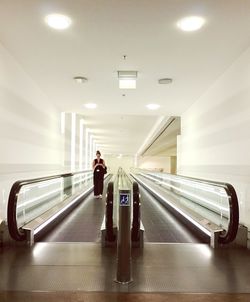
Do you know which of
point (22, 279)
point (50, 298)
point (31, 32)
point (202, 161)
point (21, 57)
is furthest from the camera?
point (202, 161)

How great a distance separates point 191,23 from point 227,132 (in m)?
2.47

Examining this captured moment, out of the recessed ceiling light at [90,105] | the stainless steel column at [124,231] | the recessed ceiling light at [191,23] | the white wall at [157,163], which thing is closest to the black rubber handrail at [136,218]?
the stainless steel column at [124,231]

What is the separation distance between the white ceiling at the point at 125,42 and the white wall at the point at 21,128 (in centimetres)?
29

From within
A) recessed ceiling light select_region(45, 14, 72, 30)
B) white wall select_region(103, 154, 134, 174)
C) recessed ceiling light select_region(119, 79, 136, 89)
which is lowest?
white wall select_region(103, 154, 134, 174)

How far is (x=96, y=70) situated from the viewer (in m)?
5.87

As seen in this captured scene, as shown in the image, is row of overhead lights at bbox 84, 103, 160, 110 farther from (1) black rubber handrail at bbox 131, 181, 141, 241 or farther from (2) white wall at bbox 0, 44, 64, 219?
(1) black rubber handrail at bbox 131, 181, 141, 241

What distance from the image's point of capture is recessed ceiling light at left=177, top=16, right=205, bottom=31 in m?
3.85

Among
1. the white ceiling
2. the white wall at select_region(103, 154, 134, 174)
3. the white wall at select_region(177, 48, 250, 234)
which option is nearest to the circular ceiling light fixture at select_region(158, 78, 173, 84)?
the white ceiling

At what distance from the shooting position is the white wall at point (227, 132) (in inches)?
191

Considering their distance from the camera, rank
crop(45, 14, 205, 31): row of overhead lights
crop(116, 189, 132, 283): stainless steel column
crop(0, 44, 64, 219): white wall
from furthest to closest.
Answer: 1. crop(0, 44, 64, 219): white wall
2. crop(45, 14, 205, 31): row of overhead lights
3. crop(116, 189, 132, 283): stainless steel column

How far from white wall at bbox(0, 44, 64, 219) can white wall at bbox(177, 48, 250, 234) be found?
3.82 m

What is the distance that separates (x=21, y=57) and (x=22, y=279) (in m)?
3.67

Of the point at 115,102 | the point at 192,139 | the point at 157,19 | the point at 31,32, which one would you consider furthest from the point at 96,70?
the point at 192,139

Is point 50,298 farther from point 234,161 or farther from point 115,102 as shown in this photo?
point 115,102
